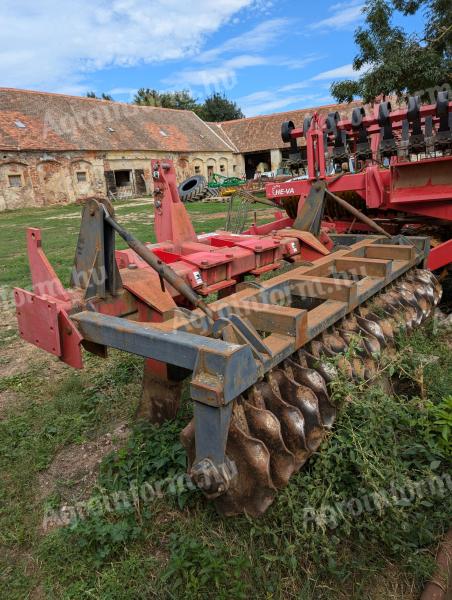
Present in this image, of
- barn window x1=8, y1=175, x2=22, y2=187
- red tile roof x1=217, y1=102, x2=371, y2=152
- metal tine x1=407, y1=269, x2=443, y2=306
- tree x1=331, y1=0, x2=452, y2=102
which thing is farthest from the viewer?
red tile roof x1=217, y1=102, x2=371, y2=152

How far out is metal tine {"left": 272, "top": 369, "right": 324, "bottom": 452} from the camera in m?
2.02

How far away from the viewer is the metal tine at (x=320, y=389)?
214cm

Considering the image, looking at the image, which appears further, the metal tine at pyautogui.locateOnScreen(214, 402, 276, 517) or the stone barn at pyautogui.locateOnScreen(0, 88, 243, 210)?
the stone barn at pyautogui.locateOnScreen(0, 88, 243, 210)

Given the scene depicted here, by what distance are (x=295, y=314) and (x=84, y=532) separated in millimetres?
1442

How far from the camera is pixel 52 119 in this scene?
2680cm

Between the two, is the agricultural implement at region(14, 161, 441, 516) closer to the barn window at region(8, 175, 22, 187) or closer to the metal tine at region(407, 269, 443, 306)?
the metal tine at region(407, 269, 443, 306)

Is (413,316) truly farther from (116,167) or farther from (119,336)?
(116,167)

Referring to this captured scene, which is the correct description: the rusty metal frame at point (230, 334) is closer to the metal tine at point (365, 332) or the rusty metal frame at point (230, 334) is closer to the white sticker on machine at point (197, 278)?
the metal tine at point (365, 332)

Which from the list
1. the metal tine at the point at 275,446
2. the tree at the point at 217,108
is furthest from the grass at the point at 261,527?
the tree at the point at 217,108

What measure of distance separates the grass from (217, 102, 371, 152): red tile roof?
34.0 m

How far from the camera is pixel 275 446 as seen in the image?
73.4 inches

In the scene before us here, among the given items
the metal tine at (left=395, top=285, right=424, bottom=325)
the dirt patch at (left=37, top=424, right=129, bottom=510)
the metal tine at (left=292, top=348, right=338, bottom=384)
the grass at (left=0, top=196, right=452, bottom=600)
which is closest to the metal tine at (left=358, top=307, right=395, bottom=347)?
the grass at (left=0, top=196, right=452, bottom=600)

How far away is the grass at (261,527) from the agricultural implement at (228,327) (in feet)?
0.73

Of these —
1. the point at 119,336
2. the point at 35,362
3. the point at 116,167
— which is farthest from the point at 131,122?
the point at 119,336
